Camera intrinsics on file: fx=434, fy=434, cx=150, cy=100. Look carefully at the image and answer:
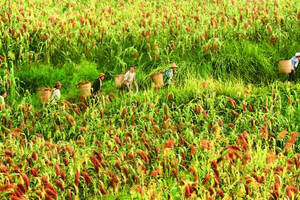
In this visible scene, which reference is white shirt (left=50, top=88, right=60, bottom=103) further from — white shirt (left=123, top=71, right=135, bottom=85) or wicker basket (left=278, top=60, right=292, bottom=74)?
wicker basket (left=278, top=60, right=292, bottom=74)

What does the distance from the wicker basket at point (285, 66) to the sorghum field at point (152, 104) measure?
0.41m

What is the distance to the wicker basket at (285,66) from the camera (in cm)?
745

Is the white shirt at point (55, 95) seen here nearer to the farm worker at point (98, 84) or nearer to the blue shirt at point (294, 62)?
the farm worker at point (98, 84)

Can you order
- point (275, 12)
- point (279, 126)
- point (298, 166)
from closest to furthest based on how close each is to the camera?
point (298, 166) < point (279, 126) < point (275, 12)

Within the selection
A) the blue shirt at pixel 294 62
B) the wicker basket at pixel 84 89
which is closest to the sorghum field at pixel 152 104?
the wicker basket at pixel 84 89

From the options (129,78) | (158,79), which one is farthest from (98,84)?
(158,79)

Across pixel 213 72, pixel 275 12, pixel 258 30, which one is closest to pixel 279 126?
pixel 213 72

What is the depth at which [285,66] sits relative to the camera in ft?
24.6

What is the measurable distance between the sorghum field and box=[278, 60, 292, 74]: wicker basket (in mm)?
408

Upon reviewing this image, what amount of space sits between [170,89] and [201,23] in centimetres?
281

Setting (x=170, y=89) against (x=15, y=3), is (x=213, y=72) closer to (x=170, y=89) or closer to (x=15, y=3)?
(x=170, y=89)

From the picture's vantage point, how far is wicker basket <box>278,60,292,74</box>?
7445 millimetres

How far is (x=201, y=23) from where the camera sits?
9.13m

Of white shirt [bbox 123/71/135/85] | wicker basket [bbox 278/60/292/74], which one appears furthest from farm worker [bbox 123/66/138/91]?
wicker basket [bbox 278/60/292/74]
